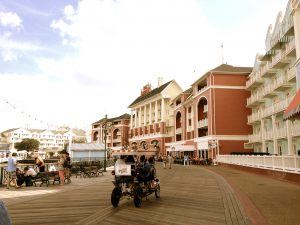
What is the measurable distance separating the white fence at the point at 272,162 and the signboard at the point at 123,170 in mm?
10757

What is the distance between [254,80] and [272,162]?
2429 cm

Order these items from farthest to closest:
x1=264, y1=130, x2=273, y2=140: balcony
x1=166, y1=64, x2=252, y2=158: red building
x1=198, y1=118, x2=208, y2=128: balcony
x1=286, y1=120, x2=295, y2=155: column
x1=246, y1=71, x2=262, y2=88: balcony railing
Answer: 1. x1=198, y1=118, x2=208, y2=128: balcony
2. x1=166, y1=64, x2=252, y2=158: red building
3. x1=246, y1=71, x2=262, y2=88: balcony railing
4. x1=264, y1=130, x2=273, y2=140: balcony
5. x1=286, y1=120, x2=295, y2=155: column

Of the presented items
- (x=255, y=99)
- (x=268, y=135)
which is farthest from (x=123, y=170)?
(x=255, y=99)

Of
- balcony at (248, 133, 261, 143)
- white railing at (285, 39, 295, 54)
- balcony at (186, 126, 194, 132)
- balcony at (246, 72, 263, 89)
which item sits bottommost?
balcony at (248, 133, 261, 143)

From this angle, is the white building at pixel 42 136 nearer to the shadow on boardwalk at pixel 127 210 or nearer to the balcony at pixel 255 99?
the balcony at pixel 255 99

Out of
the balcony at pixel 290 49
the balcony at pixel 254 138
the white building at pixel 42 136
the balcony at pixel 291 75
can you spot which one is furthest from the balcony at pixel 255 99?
the white building at pixel 42 136

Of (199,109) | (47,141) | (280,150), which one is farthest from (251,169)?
(47,141)

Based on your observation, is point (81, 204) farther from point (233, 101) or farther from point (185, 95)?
point (185, 95)

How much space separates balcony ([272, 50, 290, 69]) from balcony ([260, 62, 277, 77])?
1.08 metres

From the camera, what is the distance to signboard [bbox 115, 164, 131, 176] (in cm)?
1019

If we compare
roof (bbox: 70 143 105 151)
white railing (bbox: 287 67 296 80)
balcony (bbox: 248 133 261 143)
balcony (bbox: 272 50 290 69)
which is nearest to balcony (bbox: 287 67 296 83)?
white railing (bbox: 287 67 296 80)

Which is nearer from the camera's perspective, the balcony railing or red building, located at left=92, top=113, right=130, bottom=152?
the balcony railing

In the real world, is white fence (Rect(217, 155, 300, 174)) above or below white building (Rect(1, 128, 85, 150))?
below

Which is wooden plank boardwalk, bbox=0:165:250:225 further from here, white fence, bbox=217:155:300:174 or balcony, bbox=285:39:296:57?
balcony, bbox=285:39:296:57
